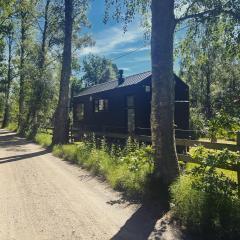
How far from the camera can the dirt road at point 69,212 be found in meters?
6.81

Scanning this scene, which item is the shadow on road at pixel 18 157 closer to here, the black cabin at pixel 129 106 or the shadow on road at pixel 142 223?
the black cabin at pixel 129 106

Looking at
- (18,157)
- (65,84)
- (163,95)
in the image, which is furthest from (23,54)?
(163,95)

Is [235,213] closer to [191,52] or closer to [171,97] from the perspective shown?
[171,97]

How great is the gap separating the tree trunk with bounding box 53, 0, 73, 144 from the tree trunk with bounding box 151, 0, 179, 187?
44.9 feet

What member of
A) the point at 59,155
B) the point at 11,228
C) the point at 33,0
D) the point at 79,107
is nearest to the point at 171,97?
the point at 11,228

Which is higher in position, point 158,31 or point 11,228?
point 158,31

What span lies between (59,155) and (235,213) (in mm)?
12581

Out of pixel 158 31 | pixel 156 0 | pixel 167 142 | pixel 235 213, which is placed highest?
pixel 156 0

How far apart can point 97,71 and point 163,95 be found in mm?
87748

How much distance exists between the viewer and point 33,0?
80.4 feet

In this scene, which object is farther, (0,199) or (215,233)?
(0,199)

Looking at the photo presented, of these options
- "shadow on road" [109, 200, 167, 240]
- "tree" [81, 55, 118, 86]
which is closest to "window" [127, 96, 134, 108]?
"shadow on road" [109, 200, 167, 240]

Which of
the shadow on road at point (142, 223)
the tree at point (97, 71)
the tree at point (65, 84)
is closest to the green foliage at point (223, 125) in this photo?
the shadow on road at point (142, 223)

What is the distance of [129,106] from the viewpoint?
77.6 feet
